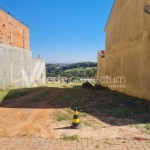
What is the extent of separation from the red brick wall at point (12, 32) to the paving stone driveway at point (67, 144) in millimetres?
12034

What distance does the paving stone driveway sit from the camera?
438 centimetres

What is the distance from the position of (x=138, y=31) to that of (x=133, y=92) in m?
3.38

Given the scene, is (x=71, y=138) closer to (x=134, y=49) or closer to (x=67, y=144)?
(x=67, y=144)

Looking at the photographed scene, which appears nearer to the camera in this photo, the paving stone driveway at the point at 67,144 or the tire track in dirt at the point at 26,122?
the paving stone driveway at the point at 67,144

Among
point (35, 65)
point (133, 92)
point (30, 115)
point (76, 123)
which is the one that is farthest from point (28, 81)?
point (76, 123)

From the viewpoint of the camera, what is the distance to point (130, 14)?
12016 mm

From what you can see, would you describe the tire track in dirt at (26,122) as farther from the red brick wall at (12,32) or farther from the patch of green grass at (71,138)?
the red brick wall at (12,32)

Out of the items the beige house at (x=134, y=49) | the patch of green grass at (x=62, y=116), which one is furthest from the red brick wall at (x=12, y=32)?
the patch of green grass at (x=62, y=116)

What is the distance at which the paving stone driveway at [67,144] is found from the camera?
172 inches

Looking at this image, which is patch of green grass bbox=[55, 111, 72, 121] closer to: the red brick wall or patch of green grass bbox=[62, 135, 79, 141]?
patch of green grass bbox=[62, 135, 79, 141]

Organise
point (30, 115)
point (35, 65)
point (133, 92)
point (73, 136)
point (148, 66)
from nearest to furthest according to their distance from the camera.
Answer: point (73, 136), point (30, 115), point (148, 66), point (133, 92), point (35, 65)

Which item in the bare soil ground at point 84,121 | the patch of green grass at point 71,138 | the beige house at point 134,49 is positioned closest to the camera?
the patch of green grass at point 71,138

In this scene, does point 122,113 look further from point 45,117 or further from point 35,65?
point 35,65

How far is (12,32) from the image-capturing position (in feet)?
58.9
